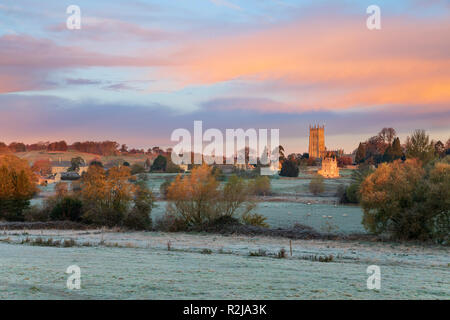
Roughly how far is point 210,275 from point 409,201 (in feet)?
74.8

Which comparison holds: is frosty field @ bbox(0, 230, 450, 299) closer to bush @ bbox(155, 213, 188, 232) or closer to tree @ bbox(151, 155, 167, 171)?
bush @ bbox(155, 213, 188, 232)

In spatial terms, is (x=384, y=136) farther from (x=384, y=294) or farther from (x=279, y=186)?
(x=384, y=294)

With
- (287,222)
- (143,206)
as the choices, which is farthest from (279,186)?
(143,206)

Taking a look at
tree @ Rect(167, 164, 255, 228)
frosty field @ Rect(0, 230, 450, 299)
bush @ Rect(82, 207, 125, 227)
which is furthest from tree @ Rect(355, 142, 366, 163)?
frosty field @ Rect(0, 230, 450, 299)

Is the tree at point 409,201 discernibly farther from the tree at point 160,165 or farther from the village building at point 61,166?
the village building at point 61,166

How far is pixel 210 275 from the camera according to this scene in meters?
16.3

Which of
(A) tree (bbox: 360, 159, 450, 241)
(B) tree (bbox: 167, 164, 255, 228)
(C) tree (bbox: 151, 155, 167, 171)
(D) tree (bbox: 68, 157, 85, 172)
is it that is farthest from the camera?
(D) tree (bbox: 68, 157, 85, 172)

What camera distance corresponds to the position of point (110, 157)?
178 metres

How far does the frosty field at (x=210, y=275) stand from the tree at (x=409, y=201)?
22.6 feet

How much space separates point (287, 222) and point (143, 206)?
1581 centimetres

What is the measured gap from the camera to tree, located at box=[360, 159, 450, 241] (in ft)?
110

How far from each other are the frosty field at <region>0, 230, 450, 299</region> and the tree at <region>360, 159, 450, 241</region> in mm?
6901

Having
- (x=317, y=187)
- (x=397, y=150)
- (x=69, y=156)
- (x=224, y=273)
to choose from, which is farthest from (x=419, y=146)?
(x=69, y=156)

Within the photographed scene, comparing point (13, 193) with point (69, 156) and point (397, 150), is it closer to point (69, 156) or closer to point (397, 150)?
point (397, 150)
